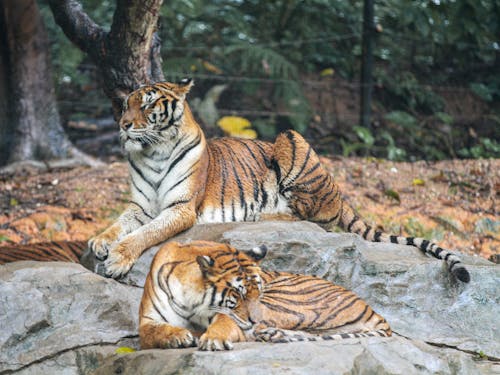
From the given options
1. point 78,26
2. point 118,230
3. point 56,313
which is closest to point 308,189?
point 118,230

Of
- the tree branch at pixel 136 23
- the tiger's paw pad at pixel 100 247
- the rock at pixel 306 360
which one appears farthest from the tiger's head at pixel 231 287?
the tree branch at pixel 136 23

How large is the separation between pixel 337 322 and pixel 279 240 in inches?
45.4

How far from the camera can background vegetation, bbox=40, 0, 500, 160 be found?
1273 centimetres

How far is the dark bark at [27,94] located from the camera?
10766mm

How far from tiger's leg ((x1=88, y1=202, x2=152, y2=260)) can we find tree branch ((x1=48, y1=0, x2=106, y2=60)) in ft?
6.91

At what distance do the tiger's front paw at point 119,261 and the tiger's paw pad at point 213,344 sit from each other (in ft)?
6.09

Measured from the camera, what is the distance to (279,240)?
247 inches

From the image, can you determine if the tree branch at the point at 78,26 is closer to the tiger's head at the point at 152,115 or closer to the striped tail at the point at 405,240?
the tiger's head at the point at 152,115

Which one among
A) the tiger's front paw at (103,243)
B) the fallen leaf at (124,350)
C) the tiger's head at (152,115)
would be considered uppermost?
the tiger's head at (152,115)

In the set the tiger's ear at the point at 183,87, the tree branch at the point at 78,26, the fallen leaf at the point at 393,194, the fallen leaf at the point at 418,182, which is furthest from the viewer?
the fallen leaf at the point at 418,182

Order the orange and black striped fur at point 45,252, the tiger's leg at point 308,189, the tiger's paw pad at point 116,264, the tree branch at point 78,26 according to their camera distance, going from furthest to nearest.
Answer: the tree branch at point 78,26 < the tiger's leg at point 308,189 < the orange and black striped fur at point 45,252 < the tiger's paw pad at point 116,264

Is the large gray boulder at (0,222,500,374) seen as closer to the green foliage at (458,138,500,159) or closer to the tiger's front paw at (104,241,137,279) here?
the tiger's front paw at (104,241,137,279)

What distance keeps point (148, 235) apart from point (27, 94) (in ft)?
16.9

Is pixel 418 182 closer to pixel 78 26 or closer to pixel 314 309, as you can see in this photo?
pixel 78 26
